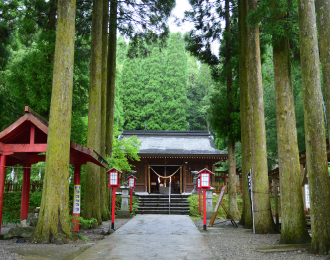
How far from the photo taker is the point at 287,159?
645cm

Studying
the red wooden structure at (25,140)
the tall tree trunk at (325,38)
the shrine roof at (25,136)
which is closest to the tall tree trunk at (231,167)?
the red wooden structure at (25,140)

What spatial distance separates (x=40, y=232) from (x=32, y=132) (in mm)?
2355

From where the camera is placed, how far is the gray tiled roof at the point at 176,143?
19.2 meters

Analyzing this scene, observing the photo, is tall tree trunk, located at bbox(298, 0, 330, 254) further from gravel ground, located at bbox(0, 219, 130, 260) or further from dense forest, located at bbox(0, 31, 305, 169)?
gravel ground, located at bbox(0, 219, 130, 260)

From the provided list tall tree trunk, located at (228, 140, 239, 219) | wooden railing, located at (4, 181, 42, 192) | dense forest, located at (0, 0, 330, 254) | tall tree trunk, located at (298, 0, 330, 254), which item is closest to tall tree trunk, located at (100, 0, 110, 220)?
dense forest, located at (0, 0, 330, 254)

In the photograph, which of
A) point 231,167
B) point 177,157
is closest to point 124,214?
point 231,167

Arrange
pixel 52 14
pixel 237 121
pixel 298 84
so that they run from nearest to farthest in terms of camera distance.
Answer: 1. pixel 52 14
2. pixel 237 121
3. pixel 298 84

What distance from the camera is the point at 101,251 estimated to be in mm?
5551

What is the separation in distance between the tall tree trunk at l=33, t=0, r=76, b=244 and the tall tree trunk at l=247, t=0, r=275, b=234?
504 centimetres

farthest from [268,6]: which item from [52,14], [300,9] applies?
[52,14]

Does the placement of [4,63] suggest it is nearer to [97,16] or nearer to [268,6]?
[97,16]

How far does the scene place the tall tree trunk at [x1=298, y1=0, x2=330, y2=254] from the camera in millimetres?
5117

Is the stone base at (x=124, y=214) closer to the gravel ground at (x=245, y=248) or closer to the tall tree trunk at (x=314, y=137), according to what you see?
the gravel ground at (x=245, y=248)

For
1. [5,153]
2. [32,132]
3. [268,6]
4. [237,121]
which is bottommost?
[5,153]
